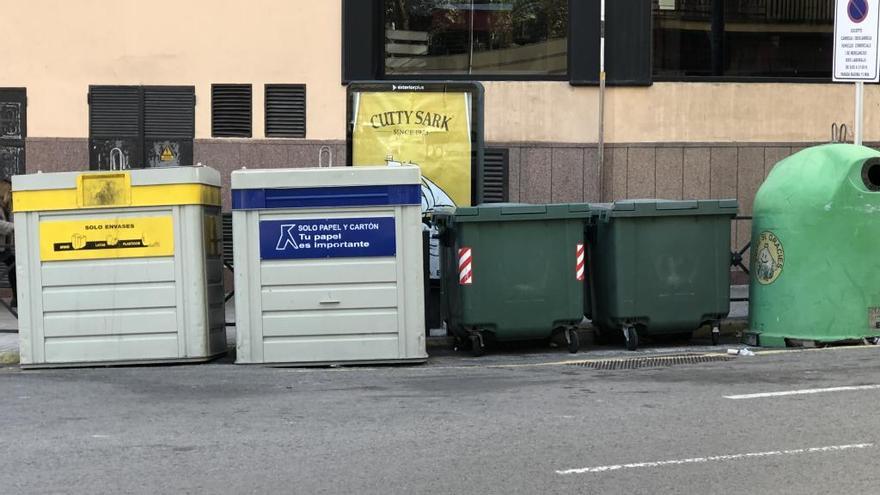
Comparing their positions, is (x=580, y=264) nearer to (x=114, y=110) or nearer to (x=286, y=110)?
(x=286, y=110)

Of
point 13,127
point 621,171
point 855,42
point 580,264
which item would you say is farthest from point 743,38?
point 13,127

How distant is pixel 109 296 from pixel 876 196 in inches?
289

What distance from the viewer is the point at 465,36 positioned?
15883 mm

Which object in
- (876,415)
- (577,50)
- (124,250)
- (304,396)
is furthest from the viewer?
(577,50)

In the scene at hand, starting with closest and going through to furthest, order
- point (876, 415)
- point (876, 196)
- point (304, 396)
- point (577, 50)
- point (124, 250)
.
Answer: point (876, 415) < point (304, 396) < point (124, 250) < point (876, 196) < point (577, 50)

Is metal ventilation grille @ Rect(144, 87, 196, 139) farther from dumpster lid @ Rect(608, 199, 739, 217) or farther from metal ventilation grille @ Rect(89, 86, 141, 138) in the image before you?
dumpster lid @ Rect(608, 199, 739, 217)

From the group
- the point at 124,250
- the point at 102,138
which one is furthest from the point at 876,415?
the point at 102,138

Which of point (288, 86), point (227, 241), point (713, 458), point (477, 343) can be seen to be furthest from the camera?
point (288, 86)

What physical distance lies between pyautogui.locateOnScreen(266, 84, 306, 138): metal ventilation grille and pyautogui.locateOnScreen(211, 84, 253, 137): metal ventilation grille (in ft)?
0.94

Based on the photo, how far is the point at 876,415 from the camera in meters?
7.21

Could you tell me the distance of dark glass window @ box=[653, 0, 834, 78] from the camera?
15.6 metres

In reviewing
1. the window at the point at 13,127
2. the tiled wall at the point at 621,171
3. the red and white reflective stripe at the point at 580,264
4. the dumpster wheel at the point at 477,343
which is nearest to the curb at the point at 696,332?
the dumpster wheel at the point at 477,343

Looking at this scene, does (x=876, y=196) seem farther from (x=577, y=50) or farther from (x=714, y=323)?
(x=577, y=50)

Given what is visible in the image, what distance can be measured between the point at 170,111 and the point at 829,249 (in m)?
9.50
